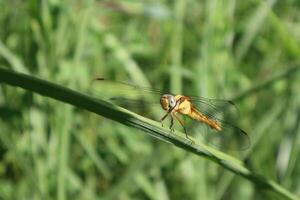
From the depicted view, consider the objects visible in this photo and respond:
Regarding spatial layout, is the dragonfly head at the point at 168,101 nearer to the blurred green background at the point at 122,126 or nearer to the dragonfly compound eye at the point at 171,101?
the dragonfly compound eye at the point at 171,101

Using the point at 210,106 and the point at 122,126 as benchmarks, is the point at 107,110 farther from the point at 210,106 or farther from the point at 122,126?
the point at 122,126

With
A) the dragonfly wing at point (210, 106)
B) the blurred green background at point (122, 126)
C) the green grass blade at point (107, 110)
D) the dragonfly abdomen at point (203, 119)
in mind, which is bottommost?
the blurred green background at point (122, 126)

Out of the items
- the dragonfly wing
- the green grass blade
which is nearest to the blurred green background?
the dragonfly wing

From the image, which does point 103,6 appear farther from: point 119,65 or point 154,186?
point 154,186

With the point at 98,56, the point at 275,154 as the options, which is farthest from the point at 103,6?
the point at 275,154

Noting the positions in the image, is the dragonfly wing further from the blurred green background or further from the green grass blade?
the green grass blade

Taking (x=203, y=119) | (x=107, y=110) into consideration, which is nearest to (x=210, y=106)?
(x=203, y=119)

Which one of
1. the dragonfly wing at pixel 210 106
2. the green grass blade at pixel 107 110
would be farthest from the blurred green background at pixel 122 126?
the green grass blade at pixel 107 110
